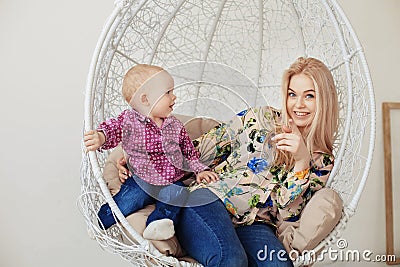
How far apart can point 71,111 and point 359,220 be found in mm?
1545

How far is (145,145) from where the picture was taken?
1.61 metres

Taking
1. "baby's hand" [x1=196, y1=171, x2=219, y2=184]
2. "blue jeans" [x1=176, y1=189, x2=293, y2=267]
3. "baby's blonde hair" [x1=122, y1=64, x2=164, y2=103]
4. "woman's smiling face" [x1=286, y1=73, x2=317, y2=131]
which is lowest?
"blue jeans" [x1=176, y1=189, x2=293, y2=267]

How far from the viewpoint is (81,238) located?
2.38 metres

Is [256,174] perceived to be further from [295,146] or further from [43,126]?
[43,126]

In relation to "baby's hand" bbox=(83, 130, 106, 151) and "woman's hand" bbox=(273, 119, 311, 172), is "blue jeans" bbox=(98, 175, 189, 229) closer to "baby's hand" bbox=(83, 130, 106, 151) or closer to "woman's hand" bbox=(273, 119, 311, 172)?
"baby's hand" bbox=(83, 130, 106, 151)

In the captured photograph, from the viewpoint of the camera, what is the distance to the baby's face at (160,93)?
1.58 meters

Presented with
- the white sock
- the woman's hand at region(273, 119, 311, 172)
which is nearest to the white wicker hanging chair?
the white sock

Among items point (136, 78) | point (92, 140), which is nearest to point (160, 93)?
point (136, 78)

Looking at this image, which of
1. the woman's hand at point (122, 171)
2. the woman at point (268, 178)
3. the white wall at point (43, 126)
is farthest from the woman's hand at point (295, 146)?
the white wall at point (43, 126)

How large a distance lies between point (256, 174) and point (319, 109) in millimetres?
289

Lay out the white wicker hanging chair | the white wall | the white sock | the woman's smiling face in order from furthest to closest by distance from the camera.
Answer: the white wall < the woman's smiling face < the white wicker hanging chair < the white sock

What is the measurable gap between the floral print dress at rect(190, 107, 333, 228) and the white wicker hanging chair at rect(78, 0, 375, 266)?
0.09 m

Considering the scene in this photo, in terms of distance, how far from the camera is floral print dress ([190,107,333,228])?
5.43ft

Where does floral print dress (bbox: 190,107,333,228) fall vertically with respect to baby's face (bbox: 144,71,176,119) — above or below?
below
